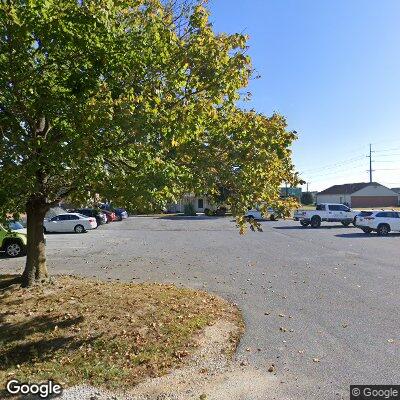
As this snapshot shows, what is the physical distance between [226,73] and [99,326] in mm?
5192

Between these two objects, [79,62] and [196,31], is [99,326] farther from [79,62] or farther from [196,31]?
[196,31]

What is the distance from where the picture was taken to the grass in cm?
602

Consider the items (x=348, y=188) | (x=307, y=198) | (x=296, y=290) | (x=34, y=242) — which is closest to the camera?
(x=34, y=242)

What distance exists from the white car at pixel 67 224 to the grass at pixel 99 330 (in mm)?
19957

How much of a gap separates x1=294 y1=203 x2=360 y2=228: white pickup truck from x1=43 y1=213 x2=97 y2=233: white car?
1807cm

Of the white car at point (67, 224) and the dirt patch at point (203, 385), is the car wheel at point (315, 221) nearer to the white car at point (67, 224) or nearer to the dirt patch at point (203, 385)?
the white car at point (67, 224)

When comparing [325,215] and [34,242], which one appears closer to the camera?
[34,242]

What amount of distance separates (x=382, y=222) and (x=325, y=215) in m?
7.79

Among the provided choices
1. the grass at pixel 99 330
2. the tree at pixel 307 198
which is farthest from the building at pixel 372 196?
the grass at pixel 99 330

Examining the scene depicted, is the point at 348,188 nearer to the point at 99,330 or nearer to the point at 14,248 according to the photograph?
the point at 14,248

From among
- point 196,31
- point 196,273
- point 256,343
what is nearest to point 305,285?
point 196,273

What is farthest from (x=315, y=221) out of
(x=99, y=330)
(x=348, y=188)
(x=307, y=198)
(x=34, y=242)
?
(x=348, y=188)

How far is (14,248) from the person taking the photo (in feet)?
54.5

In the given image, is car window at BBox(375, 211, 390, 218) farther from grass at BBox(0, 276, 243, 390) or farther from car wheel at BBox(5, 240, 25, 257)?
car wheel at BBox(5, 240, 25, 257)
